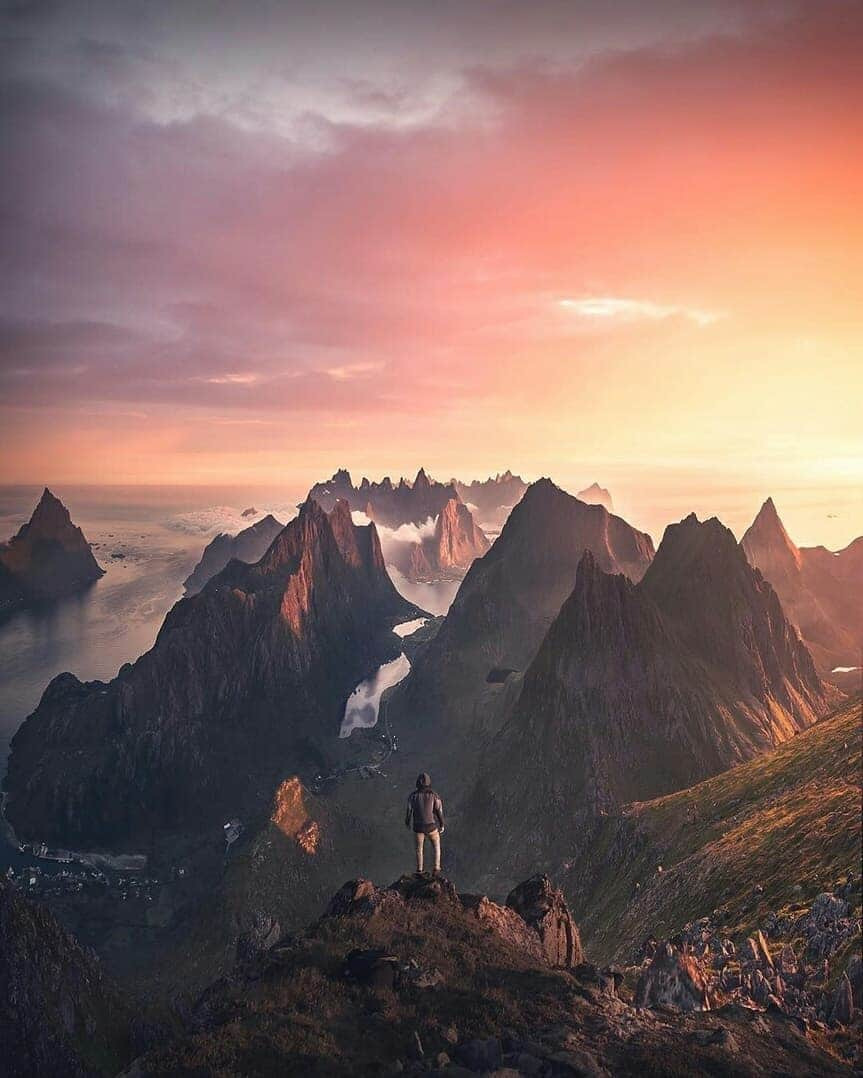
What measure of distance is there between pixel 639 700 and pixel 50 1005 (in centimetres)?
11125

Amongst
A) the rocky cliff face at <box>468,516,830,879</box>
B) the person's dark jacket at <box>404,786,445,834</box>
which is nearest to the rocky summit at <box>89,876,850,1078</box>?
the person's dark jacket at <box>404,786,445,834</box>

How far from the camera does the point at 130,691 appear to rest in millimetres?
191000

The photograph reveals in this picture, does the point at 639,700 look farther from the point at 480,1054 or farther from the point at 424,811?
the point at 480,1054

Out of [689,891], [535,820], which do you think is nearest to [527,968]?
[689,891]

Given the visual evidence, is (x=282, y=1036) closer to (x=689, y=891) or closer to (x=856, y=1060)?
(x=856, y=1060)

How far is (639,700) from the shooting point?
440ft

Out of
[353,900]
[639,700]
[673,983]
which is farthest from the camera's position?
[639,700]

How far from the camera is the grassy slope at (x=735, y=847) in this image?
155 ft

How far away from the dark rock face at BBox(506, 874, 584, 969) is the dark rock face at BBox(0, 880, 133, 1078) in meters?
36.5

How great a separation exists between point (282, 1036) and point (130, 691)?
7610 inches

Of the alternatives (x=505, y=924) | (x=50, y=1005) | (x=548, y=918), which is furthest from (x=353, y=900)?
(x=50, y=1005)

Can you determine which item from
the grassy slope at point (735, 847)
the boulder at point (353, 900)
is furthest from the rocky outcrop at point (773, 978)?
the boulder at point (353, 900)

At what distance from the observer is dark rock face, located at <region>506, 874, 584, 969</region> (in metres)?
34.8

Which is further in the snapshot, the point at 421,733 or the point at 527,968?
the point at 421,733
